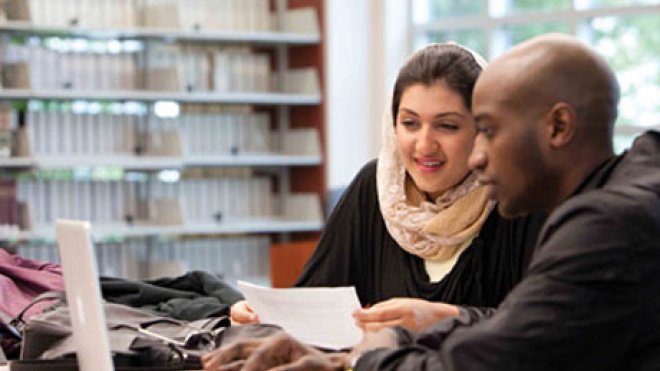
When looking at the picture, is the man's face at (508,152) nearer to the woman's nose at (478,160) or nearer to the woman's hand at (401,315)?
the woman's nose at (478,160)

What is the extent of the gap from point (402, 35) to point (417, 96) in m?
5.15

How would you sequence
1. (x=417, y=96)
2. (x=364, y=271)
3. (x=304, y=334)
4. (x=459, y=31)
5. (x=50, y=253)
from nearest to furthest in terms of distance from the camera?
(x=304, y=334) → (x=417, y=96) → (x=364, y=271) → (x=50, y=253) → (x=459, y=31)

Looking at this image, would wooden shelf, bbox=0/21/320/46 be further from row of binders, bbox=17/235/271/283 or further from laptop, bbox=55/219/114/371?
laptop, bbox=55/219/114/371

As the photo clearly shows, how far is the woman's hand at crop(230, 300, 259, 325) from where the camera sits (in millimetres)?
2465

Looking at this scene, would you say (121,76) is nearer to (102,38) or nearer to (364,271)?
(102,38)

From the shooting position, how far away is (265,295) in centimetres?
229

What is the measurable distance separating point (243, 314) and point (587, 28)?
4.78 metres

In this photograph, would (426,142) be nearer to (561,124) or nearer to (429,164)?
(429,164)

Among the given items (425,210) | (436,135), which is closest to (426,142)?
(436,135)

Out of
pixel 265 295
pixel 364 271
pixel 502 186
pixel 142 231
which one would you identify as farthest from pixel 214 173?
pixel 502 186

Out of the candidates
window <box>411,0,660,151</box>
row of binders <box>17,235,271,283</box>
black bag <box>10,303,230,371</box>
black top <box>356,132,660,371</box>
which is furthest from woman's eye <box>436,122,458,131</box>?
row of binders <box>17,235,271,283</box>

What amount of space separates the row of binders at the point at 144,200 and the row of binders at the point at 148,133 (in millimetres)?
190

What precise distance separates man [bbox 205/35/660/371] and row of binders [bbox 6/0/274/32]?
5408 millimetres

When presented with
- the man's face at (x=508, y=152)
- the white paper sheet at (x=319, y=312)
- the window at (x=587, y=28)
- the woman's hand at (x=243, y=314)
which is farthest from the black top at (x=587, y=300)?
the window at (x=587, y=28)
